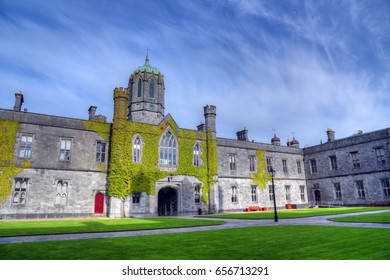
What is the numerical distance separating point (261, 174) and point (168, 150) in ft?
46.9

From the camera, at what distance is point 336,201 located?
1474 inches

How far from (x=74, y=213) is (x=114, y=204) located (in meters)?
3.47

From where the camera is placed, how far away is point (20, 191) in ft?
74.8

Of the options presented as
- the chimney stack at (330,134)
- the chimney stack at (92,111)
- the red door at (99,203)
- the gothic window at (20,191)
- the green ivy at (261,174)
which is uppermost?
the chimney stack at (92,111)

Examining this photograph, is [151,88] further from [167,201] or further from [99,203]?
[99,203]

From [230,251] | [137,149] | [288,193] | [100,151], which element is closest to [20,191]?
[100,151]

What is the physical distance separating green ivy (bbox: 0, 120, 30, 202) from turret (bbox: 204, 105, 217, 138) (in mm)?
18836

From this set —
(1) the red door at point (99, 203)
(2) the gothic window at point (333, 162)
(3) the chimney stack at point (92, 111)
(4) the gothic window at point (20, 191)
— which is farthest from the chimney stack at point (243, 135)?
(4) the gothic window at point (20, 191)

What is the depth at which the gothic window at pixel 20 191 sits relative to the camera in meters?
22.5

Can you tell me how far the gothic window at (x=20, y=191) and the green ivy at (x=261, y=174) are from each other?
25.4 m

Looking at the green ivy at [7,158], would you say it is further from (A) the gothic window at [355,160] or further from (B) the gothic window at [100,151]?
(A) the gothic window at [355,160]
